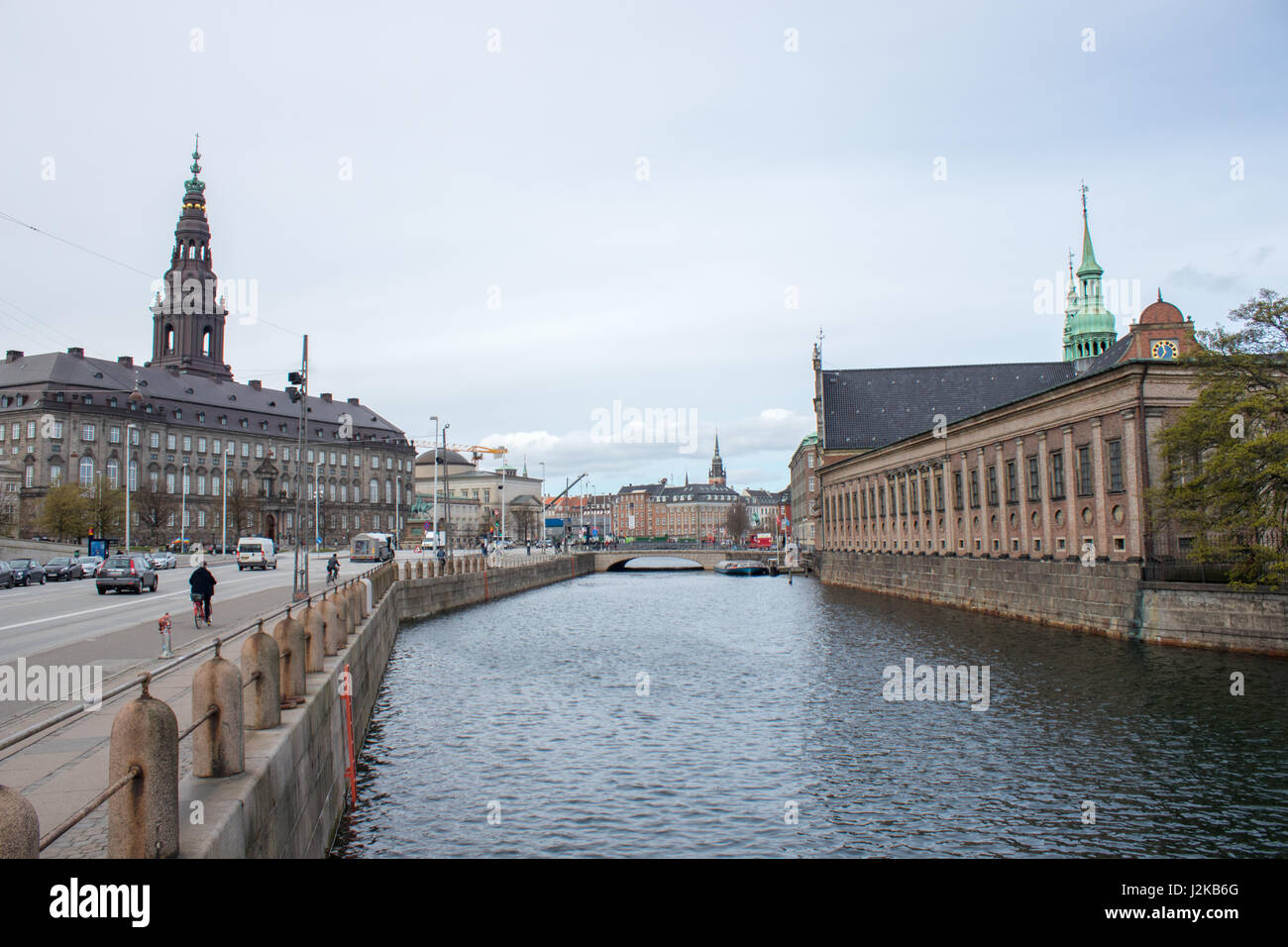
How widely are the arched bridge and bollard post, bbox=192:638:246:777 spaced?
11398 cm

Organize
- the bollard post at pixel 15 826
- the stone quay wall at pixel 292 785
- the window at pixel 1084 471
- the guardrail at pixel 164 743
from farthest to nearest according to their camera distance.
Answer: the window at pixel 1084 471 → the stone quay wall at pixel 292 785 → the guardrail at pixel 164 743 → the bollard post at pixel 15 826

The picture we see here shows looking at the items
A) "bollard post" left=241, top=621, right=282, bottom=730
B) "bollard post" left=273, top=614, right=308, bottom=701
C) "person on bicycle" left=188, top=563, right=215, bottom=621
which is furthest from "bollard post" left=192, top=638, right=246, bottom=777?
"person on bicycle" left=188, top=563, right=215, bottom=621

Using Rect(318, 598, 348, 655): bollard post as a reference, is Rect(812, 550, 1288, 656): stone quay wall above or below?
below

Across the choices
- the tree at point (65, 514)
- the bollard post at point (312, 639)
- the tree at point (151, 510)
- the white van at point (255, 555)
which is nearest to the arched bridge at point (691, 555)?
the tree at point (151, 510)

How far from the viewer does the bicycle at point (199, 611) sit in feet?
86.7

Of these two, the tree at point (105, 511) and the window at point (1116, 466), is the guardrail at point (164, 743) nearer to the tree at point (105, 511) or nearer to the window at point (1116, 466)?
the window at point (1116, 466)

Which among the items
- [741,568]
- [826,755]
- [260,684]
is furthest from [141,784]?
[741,568]

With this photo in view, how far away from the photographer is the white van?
71.4m

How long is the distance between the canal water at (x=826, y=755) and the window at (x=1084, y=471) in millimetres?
8250

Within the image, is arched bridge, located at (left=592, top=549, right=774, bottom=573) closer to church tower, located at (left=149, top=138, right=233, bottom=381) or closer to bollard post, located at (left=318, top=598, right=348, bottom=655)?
church tower, located at (left=149, top=138, right=233, bottom=381)
